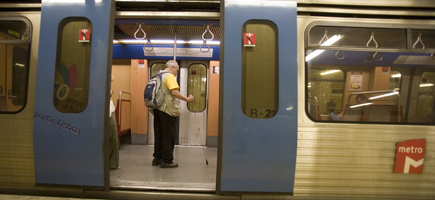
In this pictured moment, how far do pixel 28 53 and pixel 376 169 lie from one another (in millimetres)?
4261

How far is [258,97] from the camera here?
2586mm

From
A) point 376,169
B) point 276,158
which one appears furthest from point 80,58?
point 376,169

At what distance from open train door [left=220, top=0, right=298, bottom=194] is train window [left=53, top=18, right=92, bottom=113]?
1599mm

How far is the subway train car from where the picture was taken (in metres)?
2.54

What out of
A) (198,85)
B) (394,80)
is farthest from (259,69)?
(198,85)

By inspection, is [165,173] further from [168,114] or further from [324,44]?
[324,44]

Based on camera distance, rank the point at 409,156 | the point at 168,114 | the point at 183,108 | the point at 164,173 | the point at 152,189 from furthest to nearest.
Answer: the point at 183,108 → the point at 168,114 → the point at 164,173 → the point at 152,189 → the point at 409,156

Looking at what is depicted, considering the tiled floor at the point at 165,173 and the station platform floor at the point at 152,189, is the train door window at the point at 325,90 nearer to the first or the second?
the station platform floor at the point at 152,189

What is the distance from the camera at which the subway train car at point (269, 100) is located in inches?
100.0

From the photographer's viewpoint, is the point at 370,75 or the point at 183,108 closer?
the point at 370,75

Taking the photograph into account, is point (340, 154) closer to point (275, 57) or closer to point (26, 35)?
point (275, 57)

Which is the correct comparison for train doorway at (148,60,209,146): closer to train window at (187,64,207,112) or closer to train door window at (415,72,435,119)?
train window at (187,64,207,112)

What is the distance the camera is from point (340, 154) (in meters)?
2.56

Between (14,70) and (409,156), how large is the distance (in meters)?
4.69
